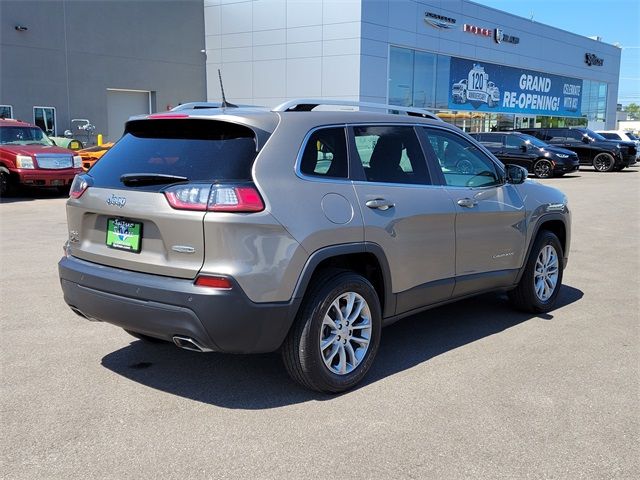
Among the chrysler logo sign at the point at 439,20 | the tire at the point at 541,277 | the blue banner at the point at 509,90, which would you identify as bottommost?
the tire at the point at 541,277

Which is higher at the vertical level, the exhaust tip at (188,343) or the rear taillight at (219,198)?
the rear taillight at (219,198)

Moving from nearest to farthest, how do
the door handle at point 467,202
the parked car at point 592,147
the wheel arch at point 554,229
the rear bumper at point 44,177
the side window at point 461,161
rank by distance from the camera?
the door handle at point 467,202 → the side window at point 461,161 → the wheel arch at point 554,229 → the rear bumper at point 44,177 → the parked car at point 592,147

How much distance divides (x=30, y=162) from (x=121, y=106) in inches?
673

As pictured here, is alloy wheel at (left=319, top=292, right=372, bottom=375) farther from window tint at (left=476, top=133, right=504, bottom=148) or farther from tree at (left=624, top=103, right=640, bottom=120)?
tree at (left=624, top=103, right=640, bottom=120)

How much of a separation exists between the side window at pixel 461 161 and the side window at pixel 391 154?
233 mm

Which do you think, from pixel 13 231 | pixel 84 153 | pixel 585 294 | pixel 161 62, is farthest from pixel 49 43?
pixel 585 294

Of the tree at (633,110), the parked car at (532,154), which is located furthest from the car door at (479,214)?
the tree at (633,110)

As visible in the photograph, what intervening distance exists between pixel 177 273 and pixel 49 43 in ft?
90.3

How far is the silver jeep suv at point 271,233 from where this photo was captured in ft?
11.7

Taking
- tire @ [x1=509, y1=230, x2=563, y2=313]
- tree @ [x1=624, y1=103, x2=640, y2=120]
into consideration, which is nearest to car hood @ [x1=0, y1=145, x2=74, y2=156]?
tire @ [x1=509, y1=230, x2=563, y2=313]

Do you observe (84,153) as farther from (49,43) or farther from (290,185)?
(290,185)

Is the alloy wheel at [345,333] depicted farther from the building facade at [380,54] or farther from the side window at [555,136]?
the building facade at [380,54]

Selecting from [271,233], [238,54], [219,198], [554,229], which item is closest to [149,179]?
[219,198]

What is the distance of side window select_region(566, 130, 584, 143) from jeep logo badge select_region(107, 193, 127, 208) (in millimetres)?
27048
